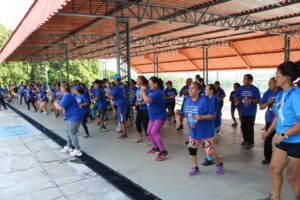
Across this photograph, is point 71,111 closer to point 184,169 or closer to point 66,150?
point 66,150

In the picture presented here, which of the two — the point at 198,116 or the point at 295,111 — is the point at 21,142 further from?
the point at 295,111

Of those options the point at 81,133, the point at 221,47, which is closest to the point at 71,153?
the point at 81,133

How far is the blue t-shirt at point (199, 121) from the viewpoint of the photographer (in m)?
4.46

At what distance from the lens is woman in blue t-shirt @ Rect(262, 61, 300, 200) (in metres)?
2.68

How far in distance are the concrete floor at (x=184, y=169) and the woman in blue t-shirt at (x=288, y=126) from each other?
1.18m

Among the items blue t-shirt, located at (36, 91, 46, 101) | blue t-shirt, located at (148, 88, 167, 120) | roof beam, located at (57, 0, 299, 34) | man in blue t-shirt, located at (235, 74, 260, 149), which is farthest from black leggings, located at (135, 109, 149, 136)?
blue t-shirt, located at (36, 91, 46, 101)

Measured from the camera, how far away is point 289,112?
9.03 ft

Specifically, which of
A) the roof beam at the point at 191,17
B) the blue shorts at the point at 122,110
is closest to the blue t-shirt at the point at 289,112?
the blue shorts at the point at 122,110

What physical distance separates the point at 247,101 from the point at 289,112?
3.39 metres

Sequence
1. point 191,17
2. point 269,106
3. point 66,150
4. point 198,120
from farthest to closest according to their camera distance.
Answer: point 191,17, point 66,150, point 269,106, point 198,120

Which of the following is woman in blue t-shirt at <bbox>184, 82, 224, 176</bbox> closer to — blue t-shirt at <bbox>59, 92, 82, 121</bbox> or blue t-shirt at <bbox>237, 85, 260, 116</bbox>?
blue t-shirt at <bbox>237, 85, 260, 116</bbox>

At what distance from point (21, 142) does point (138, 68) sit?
29722 millimetres

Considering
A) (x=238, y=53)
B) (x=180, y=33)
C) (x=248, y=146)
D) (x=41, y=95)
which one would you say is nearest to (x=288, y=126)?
(x=248, y=146)

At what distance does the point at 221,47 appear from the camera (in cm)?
2291
